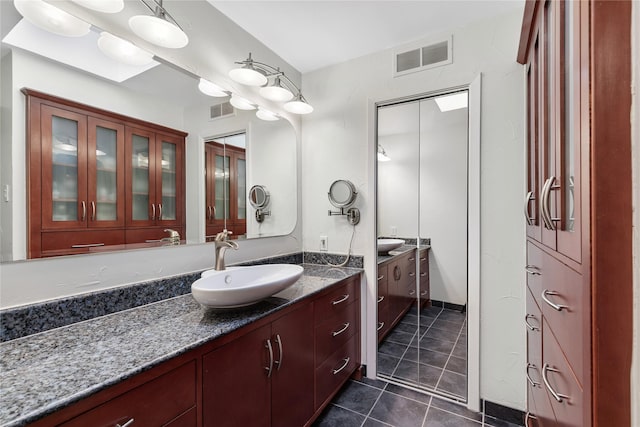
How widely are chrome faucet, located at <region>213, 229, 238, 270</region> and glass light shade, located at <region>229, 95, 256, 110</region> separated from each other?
0.86m

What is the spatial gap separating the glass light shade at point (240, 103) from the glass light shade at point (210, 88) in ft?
0.30

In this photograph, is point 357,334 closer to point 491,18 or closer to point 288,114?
point 288,114

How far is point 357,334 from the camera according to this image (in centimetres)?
216

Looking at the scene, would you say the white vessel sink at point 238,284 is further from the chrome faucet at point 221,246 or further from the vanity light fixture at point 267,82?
the vanity light fixture at point 267,82

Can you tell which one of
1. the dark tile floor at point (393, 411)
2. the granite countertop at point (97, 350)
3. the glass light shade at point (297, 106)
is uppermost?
the glass light shade at point (297, 106)

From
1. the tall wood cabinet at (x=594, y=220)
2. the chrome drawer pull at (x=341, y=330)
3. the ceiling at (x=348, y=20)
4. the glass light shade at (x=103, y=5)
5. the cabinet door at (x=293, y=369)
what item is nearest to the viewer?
the tall wood cabinet at (x=594, y=220)

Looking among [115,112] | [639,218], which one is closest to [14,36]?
Result: [115,112]

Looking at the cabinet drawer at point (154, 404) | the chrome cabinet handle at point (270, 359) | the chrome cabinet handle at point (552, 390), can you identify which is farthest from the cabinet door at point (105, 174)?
the chrome cabinet handle at point (552, 390)

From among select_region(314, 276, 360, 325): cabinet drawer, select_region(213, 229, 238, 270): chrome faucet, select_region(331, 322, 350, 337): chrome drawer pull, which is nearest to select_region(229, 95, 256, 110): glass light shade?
select_region(213, 229, 238, 270): chrome faucet

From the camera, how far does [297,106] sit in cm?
217

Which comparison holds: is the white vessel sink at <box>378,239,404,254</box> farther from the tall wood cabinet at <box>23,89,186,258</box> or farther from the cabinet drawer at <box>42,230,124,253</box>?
the cabinet drawer at <box>42,230,124,253</box>

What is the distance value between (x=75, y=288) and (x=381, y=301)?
186cm

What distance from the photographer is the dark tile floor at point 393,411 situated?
5.64 ft

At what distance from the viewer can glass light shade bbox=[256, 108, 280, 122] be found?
82.3 inches
